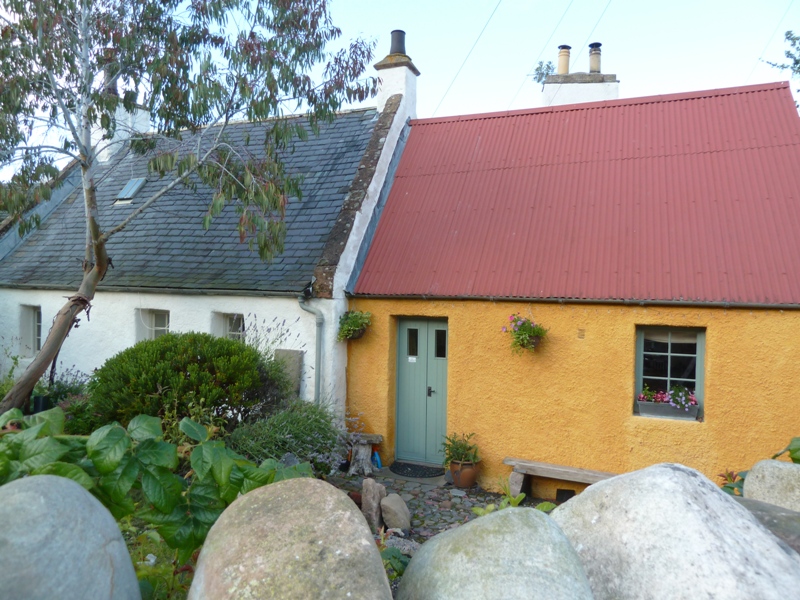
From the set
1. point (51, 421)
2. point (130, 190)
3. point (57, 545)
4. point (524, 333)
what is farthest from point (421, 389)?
point (130, 190)

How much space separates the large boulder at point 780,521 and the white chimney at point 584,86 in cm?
1104

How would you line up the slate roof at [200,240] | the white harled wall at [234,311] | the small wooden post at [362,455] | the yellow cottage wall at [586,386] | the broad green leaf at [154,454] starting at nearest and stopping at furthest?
the broad green leaf at [154,454]
the yellow cottage wall at [586,386]
the small wooden post at [362,455]
the white harled wall at [234,311]
the slate roof at [200,240]

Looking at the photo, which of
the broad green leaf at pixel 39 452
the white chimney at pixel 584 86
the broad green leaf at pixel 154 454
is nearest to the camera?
the broad green leaf at pixel 39 452

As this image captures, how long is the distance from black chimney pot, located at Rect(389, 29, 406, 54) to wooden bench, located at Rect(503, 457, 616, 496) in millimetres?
8073

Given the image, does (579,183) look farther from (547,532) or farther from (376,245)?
(547,532)

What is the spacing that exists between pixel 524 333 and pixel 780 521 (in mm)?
4968

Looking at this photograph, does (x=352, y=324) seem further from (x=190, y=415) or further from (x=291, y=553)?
(x=291, y=553)

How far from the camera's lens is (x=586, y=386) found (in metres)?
7.99

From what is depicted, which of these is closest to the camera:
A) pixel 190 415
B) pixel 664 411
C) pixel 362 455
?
pixel 190 415

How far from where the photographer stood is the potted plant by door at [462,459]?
27.5 ft

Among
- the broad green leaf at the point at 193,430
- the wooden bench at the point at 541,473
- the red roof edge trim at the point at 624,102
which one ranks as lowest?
the wooden bench at the point at 541,473

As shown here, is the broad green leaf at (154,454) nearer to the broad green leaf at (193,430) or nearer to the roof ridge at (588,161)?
the broad green leaf at (193,430)

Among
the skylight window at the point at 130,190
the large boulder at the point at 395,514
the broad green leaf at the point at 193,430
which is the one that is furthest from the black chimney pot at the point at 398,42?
the broad green leaf at the point at 193,430

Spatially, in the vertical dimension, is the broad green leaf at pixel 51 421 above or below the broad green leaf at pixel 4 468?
above
